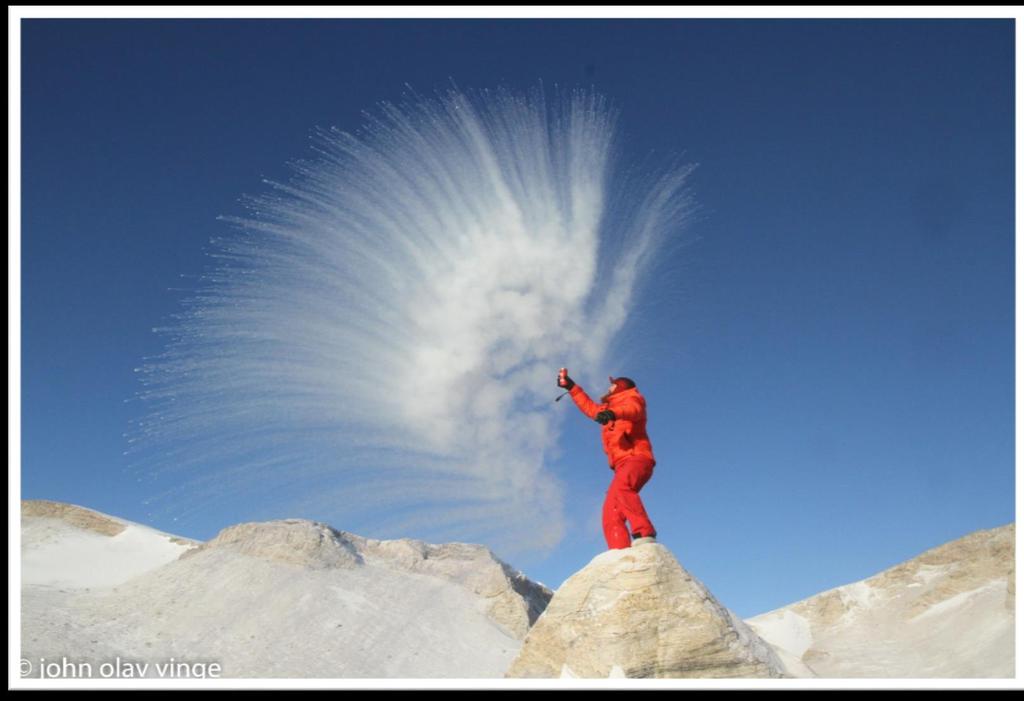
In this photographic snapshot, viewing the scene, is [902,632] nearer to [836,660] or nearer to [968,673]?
[836,660]

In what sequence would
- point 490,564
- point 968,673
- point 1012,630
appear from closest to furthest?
point 968,673
point 1012,630
point 490,564

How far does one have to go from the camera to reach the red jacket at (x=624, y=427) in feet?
53.1

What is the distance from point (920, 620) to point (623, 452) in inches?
1072

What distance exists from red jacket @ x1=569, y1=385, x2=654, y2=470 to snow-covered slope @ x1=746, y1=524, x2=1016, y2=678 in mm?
14470

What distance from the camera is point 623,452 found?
16125 millimetres

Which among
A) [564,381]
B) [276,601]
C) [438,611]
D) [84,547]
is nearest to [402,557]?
[438,611]

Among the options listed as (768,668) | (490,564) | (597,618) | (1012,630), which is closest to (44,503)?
(490,564)

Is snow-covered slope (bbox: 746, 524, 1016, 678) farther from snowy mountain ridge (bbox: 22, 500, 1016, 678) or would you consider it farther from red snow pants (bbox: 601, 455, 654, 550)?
red snow pants (bbox: 601, 455, 654, 550)

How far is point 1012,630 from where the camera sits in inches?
1109

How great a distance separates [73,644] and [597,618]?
14.1m

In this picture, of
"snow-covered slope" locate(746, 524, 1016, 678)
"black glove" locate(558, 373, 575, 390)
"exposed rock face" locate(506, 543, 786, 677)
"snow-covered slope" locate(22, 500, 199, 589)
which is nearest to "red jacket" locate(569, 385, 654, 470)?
"black glove" locate(558, 373, 575, 390)

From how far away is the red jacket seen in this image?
637 inches

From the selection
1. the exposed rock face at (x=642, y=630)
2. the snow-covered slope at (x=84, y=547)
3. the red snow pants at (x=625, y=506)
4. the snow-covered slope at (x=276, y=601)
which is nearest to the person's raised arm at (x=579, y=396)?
the red snow pants at (x=625, y=506)

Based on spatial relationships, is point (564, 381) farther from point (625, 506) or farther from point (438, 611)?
point (438, 611)
